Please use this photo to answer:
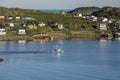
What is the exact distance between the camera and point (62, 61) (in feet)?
113

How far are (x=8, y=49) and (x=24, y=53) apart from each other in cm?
309

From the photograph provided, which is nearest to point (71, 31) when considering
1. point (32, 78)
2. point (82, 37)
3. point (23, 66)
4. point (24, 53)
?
point (82, 37)

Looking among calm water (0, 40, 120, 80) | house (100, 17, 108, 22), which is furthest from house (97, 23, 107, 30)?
calm water (0, 40, 120, 80)

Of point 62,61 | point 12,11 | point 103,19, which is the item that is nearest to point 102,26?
point 103,19

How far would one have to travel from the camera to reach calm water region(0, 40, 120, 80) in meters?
27.9

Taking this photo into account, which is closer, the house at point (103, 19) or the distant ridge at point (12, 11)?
the distant ridge at point (12, 11)

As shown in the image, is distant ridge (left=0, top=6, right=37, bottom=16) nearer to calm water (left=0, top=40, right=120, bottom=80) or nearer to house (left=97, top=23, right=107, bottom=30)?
house (left=97, top=23, right=107, bottom=30)

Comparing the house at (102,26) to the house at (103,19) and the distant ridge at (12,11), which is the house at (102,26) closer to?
the house at (103,19)

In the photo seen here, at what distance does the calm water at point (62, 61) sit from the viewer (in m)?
27.9

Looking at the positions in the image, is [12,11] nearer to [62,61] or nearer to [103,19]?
[103,19]

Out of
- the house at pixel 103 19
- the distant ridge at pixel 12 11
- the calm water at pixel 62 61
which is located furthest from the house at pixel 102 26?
the distant ridge at pixel 12 11

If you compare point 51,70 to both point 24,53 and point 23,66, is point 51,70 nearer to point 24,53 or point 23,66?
point 23,66

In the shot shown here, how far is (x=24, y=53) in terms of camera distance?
3906cm

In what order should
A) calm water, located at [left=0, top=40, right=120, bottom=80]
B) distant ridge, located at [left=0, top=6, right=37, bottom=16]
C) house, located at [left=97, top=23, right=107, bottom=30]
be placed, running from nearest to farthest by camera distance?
1. calm water, located at [left=0, top=40, right=120, bottom=80]
2. house, located at [left=97, top=23, right=107, bottom=30]
3. distant ridge, located at [left=0, top=6, right=37, bottom=16]
